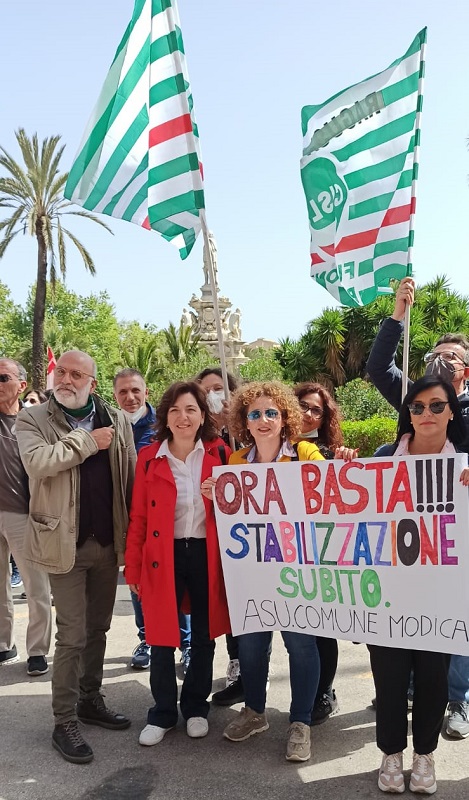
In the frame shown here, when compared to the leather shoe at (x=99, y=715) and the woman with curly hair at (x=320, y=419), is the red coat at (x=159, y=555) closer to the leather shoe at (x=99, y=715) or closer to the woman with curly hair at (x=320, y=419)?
the leather shoe at (x=99, y=715)

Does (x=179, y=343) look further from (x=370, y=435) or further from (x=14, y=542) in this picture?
(x=14, y=542)

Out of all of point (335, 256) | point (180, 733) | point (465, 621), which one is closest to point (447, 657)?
point (465, 621)

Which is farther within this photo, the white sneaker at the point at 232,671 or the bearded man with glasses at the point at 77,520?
the white sneaker at the point at 232,671

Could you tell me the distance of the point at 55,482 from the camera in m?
3.96

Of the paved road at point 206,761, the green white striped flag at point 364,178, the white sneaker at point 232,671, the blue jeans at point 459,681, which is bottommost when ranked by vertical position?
the paved road at point 206,761

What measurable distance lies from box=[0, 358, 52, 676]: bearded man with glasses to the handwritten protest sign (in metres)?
→ 1.87

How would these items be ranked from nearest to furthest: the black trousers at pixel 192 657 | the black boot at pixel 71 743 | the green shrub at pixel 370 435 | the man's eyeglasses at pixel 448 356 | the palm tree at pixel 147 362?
the black boot at pixel 71 743
the black trousers at pixel 192 657
the man's eyeglasses at pixel 448 356
the green shrub at pixel 370 435
the palm tree at pixel 147 362

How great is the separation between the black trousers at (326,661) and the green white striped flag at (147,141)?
2.50 meters

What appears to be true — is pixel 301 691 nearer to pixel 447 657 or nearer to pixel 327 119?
pixel 447 657

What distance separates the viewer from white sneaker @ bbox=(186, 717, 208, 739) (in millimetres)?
3922

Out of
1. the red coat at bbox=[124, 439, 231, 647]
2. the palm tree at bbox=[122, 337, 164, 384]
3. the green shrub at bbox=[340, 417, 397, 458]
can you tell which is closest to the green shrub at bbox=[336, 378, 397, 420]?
the green shrub at bbox=[340, 417, 397, 458]

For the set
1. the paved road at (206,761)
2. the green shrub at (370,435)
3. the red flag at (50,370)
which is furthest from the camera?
the green shrub at (370,435)

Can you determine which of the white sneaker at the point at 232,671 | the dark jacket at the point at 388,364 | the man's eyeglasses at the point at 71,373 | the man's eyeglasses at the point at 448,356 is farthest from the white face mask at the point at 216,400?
the white sneaker at the point at 232,671

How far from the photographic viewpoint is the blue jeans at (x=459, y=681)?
3992mm
